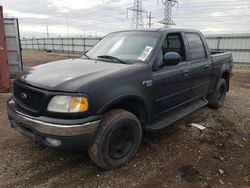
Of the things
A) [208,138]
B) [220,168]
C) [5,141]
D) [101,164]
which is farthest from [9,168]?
[208,138]

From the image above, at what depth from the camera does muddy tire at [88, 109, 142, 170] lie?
9.07ft

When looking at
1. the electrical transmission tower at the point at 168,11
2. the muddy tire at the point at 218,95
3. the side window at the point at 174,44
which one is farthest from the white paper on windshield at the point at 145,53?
the electrical transmission tower at the point at 168,11

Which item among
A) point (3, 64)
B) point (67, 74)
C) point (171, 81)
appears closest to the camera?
point (67, 74)

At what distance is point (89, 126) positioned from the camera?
8.48ft

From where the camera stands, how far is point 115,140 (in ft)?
9.97

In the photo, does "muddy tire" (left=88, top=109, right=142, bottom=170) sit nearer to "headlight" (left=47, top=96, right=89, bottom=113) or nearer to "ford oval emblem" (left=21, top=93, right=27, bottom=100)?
"headlight" (left=47, top=96, right=89, bottom=113)

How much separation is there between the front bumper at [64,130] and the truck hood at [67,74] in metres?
0.37

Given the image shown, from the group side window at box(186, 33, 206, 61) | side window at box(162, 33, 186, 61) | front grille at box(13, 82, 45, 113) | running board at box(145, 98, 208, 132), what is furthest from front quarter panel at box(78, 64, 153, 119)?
side window at box(186, 33, 206, 61)

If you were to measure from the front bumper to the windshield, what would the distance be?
1.31m

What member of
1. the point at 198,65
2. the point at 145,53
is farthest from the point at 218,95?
the point at 145,53

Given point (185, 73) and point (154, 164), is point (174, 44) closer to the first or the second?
point (185, 73)

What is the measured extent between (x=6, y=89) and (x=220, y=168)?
6.44 metres

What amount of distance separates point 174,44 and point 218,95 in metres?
2.41

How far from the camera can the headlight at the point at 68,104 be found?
252cm
